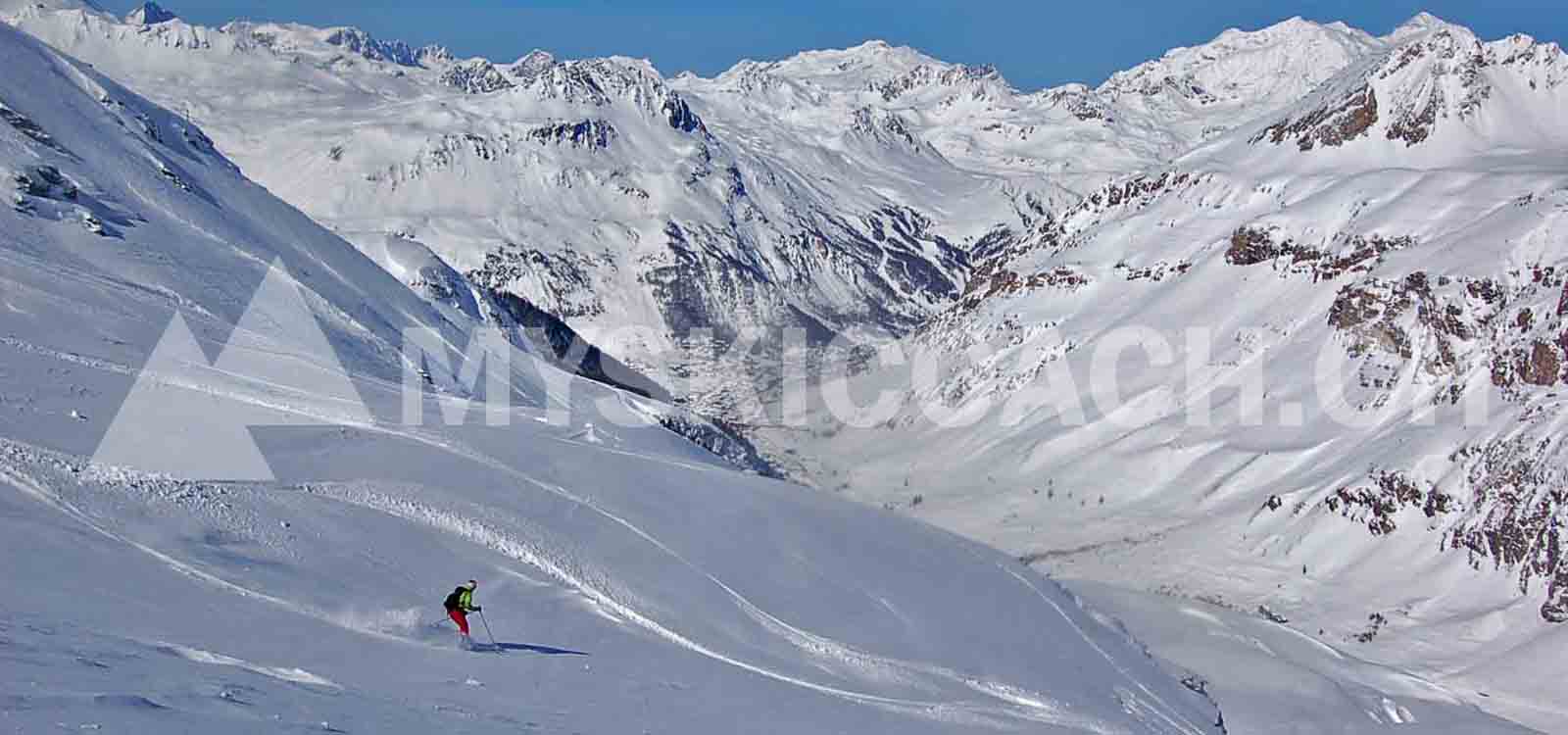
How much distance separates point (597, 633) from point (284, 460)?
10.0m

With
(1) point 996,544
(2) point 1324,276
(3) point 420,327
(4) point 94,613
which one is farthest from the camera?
(2) point 1324,276

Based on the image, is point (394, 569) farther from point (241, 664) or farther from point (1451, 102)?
point (1451, 102)

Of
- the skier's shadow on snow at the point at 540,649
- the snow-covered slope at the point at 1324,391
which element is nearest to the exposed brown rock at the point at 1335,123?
the snow-covered slope at the point at 1324,391

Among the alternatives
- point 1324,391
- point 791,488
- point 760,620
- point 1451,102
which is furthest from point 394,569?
point 1451,102

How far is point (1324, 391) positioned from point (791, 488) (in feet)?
339

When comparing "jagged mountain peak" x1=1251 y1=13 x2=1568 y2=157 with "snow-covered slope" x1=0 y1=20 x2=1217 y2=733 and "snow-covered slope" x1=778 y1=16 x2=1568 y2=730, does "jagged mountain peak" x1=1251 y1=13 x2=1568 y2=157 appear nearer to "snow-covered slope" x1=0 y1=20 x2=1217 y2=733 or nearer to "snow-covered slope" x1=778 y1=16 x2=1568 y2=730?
"snow-covered slope" x1=778 y1=16 x2=1568 y2=730

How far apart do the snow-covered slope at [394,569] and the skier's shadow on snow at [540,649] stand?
0.10m

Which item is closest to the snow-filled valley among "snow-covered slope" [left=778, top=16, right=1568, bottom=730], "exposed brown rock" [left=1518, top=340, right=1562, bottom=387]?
"exposed brown rock" [left=1518, top=340, right=1562, bottom=387]

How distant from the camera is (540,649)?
27.8m

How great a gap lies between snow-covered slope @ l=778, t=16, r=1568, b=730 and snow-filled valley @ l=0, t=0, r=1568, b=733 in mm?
482

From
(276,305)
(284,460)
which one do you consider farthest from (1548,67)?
(284,460)

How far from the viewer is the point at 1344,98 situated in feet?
645

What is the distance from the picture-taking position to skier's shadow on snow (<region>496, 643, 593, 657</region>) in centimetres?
2736

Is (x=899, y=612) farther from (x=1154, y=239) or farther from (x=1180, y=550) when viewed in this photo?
(x=1154, y=239)
